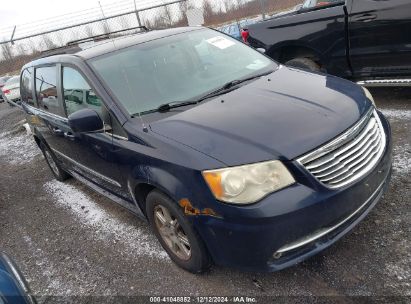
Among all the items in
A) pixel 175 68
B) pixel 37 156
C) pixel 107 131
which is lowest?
pixel 37 156

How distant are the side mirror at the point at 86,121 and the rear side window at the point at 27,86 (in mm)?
2170

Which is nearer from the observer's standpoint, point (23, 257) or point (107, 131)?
point (107, 131)

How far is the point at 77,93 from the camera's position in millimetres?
3566

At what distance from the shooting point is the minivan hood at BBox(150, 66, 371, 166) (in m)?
2.40

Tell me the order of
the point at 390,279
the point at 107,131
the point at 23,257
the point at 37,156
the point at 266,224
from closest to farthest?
the point at 266,224 → the point at 390,279 → the point at 107,131 → the point at 23,257 → the point at 37,156

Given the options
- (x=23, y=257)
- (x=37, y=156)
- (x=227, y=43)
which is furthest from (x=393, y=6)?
(x=37, y=156)

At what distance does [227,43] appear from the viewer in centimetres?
392

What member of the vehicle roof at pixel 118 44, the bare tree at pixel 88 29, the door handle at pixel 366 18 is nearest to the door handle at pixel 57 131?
the vehicle roof at pixel 118 44

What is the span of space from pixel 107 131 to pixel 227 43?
5.15 feet

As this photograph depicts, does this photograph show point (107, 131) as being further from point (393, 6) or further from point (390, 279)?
point (393, 6)

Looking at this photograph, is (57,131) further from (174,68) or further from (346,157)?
(346,157)

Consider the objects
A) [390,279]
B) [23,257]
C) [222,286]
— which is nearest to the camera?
[390,279]

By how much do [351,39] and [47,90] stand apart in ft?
12.7

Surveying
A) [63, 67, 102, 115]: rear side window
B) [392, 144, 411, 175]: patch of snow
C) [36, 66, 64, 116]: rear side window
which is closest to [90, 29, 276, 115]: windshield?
[63, 67, 102, 115]: rear side window
